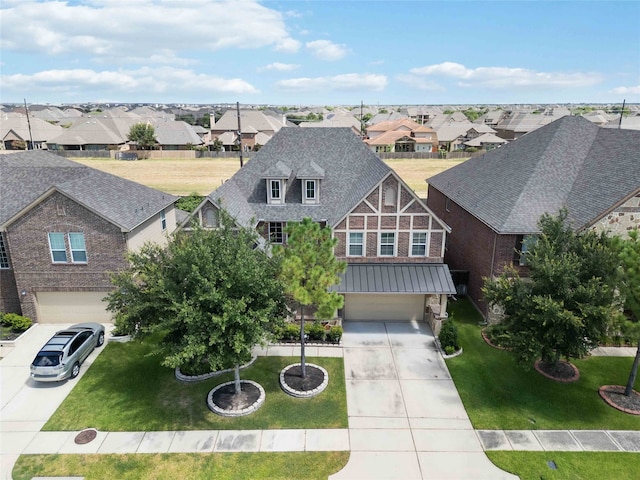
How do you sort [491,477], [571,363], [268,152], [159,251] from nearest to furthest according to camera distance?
[491,477] < [159,251] < [571,363] < [268,152]

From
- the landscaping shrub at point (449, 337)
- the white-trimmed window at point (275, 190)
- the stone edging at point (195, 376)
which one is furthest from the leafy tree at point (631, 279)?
the white-trimmed window at point (275, 190)

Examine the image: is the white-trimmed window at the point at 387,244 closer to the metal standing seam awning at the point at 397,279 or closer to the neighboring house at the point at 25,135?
the metal standing seam awning at the point at 397,279

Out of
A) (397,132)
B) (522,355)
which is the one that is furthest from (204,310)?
(397,132)

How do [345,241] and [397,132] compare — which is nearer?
[345,241]

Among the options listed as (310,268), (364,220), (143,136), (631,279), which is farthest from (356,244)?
(143,136)

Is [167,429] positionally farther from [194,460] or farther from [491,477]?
[491,477]

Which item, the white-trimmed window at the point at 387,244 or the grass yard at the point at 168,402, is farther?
the white-trimmed window at the point at 387,244

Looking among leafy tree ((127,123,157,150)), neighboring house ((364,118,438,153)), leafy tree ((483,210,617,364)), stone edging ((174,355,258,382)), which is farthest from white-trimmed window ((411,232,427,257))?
leafy tree ((127,123,157,150))

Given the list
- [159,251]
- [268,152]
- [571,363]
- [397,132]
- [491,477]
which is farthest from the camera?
[397,132]
